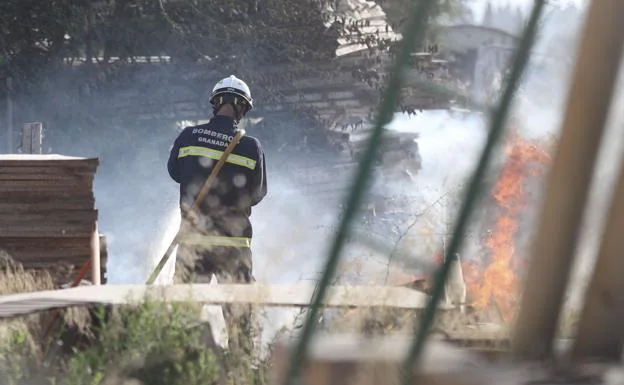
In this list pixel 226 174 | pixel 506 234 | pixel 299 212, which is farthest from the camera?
pixel 299 212

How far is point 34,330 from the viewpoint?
647 centimetres

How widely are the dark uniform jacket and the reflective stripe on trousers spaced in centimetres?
5

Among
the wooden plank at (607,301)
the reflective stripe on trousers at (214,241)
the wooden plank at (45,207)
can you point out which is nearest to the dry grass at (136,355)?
the reflective stripe on trousers at (214,241)

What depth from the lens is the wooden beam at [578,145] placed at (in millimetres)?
1944

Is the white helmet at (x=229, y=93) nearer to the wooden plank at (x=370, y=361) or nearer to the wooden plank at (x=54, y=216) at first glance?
the wooden plank at (x=54, y=216)

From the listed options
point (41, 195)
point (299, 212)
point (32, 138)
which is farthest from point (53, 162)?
point (299, 212)

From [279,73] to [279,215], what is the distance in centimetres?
283

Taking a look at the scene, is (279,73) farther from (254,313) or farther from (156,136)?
(254,313)

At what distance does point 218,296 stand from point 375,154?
187 inches

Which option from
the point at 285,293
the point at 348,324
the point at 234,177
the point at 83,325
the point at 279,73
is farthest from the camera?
the point at 279,73

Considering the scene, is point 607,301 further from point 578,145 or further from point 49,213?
point 49,213

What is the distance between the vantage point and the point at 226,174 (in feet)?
Result: 29.6

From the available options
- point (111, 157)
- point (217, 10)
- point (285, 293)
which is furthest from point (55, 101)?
point (285, 293)

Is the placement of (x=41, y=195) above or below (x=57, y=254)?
above
